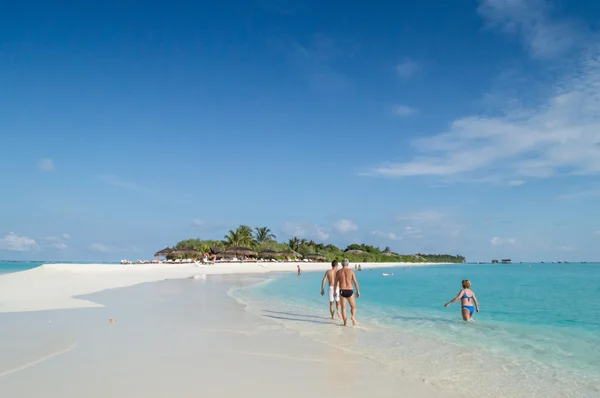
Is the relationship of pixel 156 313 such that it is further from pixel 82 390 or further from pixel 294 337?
Result: pixel 82 390

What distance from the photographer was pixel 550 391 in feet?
21.2

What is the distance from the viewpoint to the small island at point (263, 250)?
2751 inches

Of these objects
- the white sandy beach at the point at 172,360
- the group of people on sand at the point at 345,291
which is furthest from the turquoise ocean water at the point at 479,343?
the white sandy beach at the point at 172,360

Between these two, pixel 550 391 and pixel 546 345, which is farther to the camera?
pixel 546 345

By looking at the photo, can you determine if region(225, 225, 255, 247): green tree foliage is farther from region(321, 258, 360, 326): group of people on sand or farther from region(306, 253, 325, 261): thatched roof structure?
region(321, 258, 360, 326): group of people on sand

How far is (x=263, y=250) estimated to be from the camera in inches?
3054

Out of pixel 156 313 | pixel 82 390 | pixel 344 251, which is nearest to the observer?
pixel 82 390

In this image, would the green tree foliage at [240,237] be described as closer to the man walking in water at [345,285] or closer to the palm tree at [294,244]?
the palm tree at [294,244]

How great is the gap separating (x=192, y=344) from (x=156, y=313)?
5076 millimetres

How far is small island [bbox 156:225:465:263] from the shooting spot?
229 ft

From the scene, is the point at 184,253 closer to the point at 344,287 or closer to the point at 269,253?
the point at 269,253

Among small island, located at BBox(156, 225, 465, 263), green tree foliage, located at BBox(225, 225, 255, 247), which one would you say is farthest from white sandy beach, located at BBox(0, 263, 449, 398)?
green tree foliage, located at BBox(225, 225, 255, 247)

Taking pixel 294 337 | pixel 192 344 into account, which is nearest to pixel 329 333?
pixel 294 337

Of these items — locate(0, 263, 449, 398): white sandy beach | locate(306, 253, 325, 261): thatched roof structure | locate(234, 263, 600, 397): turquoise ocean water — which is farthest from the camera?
locate(306, 253, 325, 261): thatched roof structure
